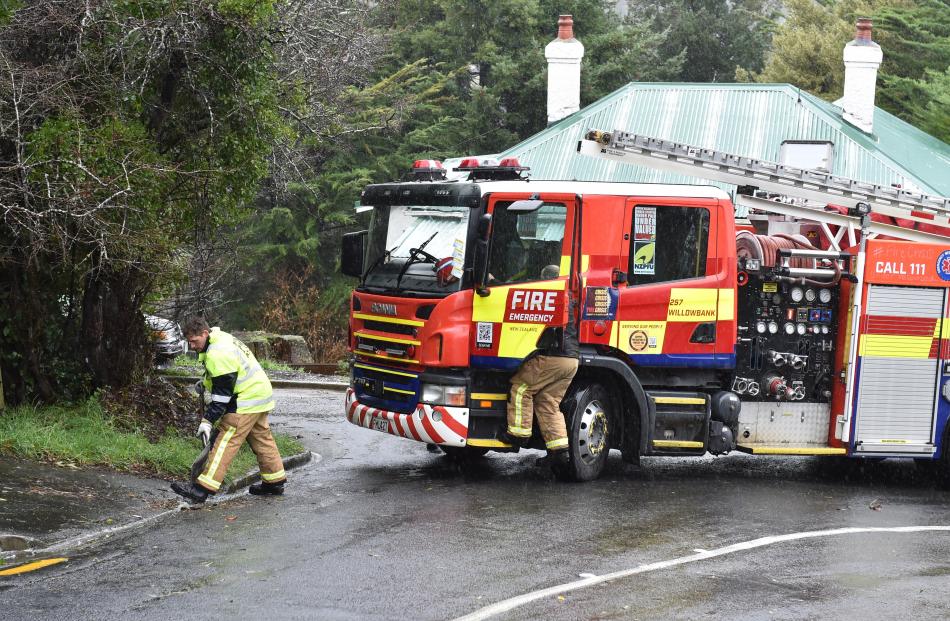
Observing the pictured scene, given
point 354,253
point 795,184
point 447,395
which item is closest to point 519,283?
point 447,395

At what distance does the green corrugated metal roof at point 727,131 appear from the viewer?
3123cm

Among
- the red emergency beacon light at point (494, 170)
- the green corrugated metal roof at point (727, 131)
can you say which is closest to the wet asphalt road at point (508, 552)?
the red emergency beacon light at point (494, 170)

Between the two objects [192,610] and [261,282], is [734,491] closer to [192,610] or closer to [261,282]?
[192,610]

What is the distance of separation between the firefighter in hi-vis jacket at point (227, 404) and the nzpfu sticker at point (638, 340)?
334cm

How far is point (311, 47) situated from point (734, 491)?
6.19m

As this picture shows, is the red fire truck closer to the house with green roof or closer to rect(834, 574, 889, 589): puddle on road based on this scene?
rect(834, 574, 889, 589): puddle on road

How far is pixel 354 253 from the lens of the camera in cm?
1270

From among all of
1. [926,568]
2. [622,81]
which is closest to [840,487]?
[926,568]

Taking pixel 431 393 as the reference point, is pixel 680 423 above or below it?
below

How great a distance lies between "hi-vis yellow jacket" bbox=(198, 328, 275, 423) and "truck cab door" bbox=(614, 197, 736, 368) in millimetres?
3320

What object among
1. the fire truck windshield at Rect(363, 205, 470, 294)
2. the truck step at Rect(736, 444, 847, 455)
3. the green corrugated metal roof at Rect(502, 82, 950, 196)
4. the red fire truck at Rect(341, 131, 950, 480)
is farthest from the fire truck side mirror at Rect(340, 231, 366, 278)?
the green corrugated metal roof at Rect(502, 82, 950, 196)

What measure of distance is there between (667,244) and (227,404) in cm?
424

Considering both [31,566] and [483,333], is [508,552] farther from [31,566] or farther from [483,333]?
[31,566]

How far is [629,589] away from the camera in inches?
308
